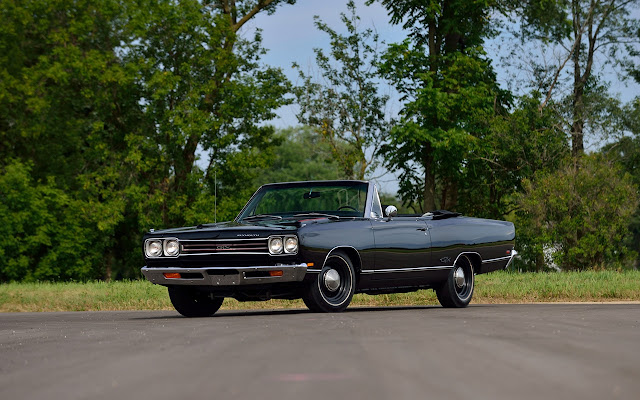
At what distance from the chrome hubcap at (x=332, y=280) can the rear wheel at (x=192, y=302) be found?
162 centimetres

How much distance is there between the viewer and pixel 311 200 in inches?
577

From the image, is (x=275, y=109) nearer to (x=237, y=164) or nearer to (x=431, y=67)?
(x=237, y=164)

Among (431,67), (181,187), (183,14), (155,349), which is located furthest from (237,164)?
(155,349)

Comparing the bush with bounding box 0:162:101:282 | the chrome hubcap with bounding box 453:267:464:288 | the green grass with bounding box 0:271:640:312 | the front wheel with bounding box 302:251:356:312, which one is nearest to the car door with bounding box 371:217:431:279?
the front wheel with bounding box 302:251:356:312

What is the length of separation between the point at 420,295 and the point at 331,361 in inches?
465

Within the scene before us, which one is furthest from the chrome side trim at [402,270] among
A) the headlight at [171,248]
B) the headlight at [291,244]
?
the headlight at [171,248]

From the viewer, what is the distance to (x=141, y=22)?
45.2 metres

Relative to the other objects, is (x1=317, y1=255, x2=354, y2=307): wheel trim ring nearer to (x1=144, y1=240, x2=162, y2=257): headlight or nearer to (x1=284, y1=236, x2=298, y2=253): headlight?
(x1=284, y1=236, x2=298, y2=253): headlight

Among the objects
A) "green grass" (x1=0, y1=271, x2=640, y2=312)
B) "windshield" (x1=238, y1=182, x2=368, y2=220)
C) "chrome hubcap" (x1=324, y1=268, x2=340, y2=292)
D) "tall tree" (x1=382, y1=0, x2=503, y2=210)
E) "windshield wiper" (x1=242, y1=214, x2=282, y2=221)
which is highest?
"tall tree" (x1=382, y1=0, x2=503, y2=210)

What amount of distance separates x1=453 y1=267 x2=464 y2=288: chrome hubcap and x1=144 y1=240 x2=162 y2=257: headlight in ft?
14.6

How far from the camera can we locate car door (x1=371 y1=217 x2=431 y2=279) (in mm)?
14008

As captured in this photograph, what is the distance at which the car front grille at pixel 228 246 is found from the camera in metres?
12.8

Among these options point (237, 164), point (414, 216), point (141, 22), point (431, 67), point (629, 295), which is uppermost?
point (141, 22)

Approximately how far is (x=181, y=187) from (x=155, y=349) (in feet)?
127
